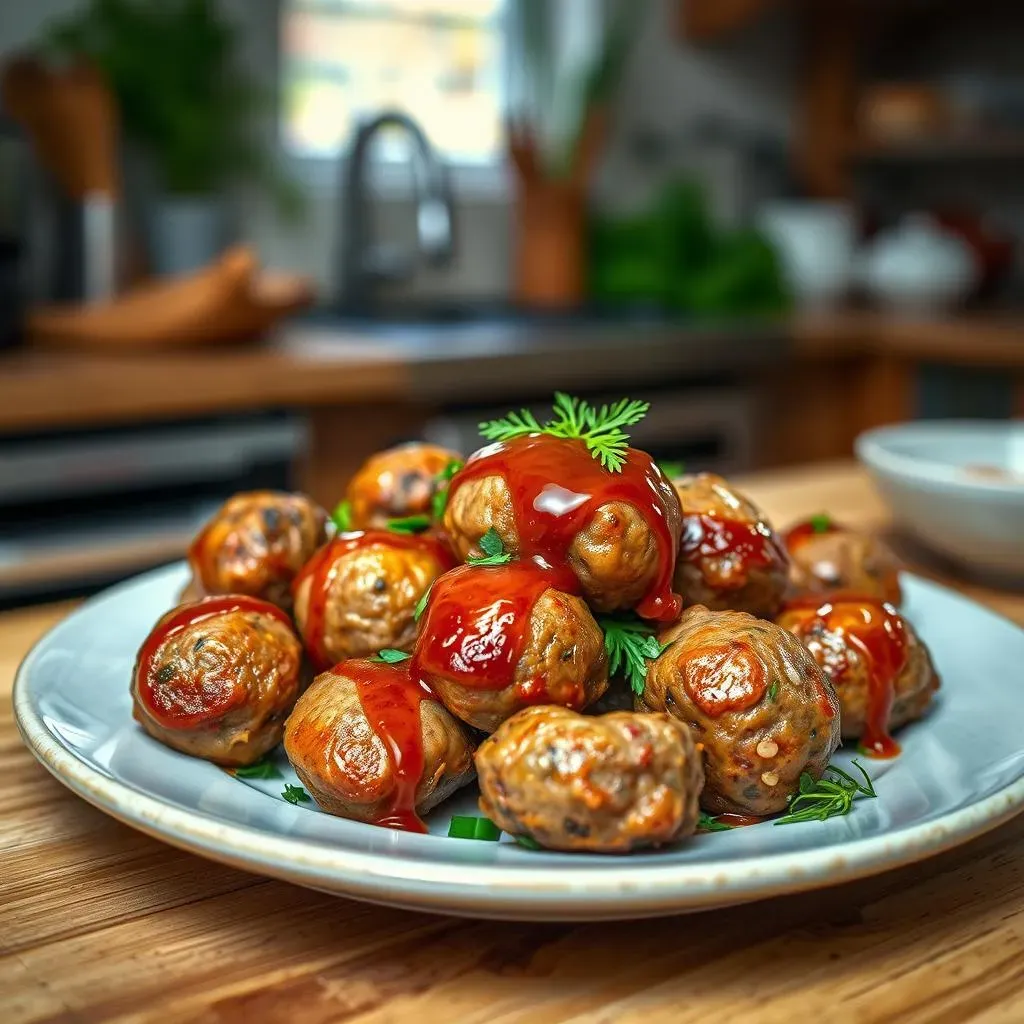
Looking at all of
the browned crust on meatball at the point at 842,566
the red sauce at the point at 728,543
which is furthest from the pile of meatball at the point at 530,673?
the browned crust on meatball at the point at 842,566

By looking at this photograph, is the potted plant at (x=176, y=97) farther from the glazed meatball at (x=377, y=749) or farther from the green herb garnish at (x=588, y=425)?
the glazed meatball at (x=377, y=749)

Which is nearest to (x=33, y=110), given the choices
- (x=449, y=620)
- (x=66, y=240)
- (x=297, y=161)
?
(x=66, y=240)

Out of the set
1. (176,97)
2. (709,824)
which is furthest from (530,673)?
(176,97)

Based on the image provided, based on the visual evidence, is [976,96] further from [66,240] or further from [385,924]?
[385,924]

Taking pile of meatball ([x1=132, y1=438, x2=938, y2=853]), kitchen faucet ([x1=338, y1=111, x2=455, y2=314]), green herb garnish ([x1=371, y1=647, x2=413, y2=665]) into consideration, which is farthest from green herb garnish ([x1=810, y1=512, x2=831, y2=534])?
kitchen faucet ([x1=338, y1=111, x2=455, y2=314])

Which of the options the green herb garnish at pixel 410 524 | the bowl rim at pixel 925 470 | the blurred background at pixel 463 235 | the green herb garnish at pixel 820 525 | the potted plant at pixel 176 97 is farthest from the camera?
the potted plant at pixel 176 97

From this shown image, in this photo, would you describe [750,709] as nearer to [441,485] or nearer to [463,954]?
[463,954]
